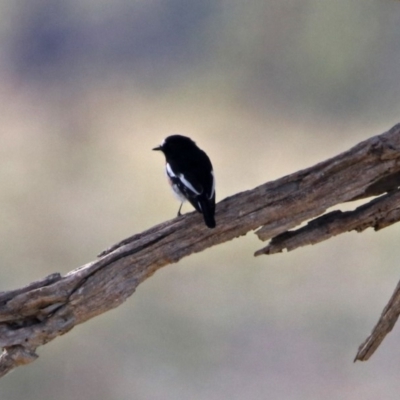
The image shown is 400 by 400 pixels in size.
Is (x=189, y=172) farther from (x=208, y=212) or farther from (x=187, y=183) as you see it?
(x=208, y=212)

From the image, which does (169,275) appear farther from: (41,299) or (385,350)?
(41,299)

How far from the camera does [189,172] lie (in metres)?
9.94

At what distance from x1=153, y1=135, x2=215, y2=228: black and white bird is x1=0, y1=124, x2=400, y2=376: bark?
0.98ft

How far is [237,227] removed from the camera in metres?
8.61

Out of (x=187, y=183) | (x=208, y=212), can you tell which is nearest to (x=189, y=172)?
(x=187, y=183)

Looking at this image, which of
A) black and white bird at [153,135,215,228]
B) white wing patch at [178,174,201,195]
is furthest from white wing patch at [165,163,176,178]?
white wing patch at [178,174,201,195]

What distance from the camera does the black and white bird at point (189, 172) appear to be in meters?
9.23

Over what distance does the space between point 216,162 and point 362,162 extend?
17.5 meters

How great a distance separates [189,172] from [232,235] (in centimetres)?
141

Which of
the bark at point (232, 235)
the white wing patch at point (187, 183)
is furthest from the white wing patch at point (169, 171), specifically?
the bark at point (232, 235)

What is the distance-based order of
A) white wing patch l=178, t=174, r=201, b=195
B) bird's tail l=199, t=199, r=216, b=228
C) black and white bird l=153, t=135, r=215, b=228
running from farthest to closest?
white wing patch l=178, t=174, r=201, b=195 < black and white bird l=153, t=135, r=215, b=228 < bird's tail l=199, t=199, r=216, b=228

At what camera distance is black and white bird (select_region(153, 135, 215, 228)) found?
9227 mm

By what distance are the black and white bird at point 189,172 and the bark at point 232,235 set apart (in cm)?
30

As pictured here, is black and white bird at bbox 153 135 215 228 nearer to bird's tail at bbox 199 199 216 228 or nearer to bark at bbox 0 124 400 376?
bird's tail at bbox 199 199 216 228
